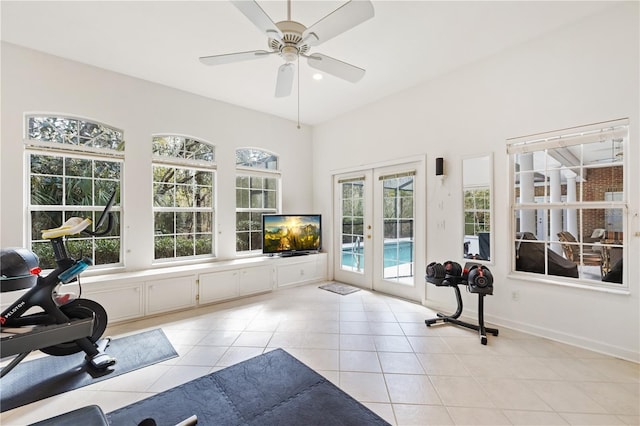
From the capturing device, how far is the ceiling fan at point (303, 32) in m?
1.81

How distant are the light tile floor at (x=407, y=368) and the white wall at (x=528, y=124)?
1.00 ft

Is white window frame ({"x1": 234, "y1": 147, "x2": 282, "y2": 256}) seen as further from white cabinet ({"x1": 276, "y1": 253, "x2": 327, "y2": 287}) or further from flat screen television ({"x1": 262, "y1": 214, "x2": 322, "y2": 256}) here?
white cabinet ({"x1": 276, "y1": 253, "x2": 327, "y2": 287})

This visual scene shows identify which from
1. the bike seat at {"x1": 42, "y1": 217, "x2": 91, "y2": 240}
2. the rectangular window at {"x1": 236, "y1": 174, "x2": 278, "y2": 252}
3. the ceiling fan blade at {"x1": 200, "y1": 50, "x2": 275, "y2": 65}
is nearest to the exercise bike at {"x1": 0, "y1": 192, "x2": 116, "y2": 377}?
the bike seat at {"x1": 42, "y1": 217, "x2": 91, "y2": 240}

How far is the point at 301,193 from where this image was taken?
18.8 feet

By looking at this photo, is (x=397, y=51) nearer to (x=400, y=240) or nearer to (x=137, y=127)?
(x=400, y=240)

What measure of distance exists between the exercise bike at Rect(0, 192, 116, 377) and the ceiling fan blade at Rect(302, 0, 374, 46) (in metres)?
2.67

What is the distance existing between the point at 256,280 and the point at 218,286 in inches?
24.9

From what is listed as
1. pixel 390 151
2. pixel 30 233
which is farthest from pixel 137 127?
pixel 390 151

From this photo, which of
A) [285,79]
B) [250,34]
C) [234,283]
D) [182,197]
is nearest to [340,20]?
[285,79]

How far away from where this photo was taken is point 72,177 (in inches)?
136

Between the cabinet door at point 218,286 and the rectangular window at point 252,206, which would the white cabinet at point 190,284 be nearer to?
the cabinet door at point 218,286

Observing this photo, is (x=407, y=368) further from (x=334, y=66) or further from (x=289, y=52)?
(x=289, y=52)

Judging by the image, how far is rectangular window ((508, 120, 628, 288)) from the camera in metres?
2.64

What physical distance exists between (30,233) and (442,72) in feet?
18.0
